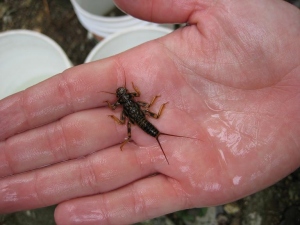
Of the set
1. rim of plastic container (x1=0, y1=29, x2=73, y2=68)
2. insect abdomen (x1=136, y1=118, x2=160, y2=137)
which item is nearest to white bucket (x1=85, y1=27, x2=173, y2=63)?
rim of plastic container (x1=0, y1=29, x2=73, y2=68)

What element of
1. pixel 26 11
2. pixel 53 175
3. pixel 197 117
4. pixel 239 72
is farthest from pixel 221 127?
pixel 26 11

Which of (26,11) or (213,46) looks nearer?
(213,46)

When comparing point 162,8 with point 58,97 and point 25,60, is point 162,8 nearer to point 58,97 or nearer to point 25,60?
point 58,97

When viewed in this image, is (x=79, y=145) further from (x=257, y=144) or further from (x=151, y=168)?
(x=257, y=144)

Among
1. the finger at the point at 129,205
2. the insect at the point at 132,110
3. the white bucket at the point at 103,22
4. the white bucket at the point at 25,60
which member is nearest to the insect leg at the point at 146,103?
the insect at the point at 132,110

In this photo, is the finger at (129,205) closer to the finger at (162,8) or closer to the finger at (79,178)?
the finger at (79,178)

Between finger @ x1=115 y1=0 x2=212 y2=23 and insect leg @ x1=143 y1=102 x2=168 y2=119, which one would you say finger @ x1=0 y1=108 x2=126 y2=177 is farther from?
finger @ x1=115 y1=0 x2=212 y2=23

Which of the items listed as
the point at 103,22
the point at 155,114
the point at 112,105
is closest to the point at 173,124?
the point at 155,114

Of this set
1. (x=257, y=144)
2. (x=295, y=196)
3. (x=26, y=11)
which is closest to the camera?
(x=257, y=144)
